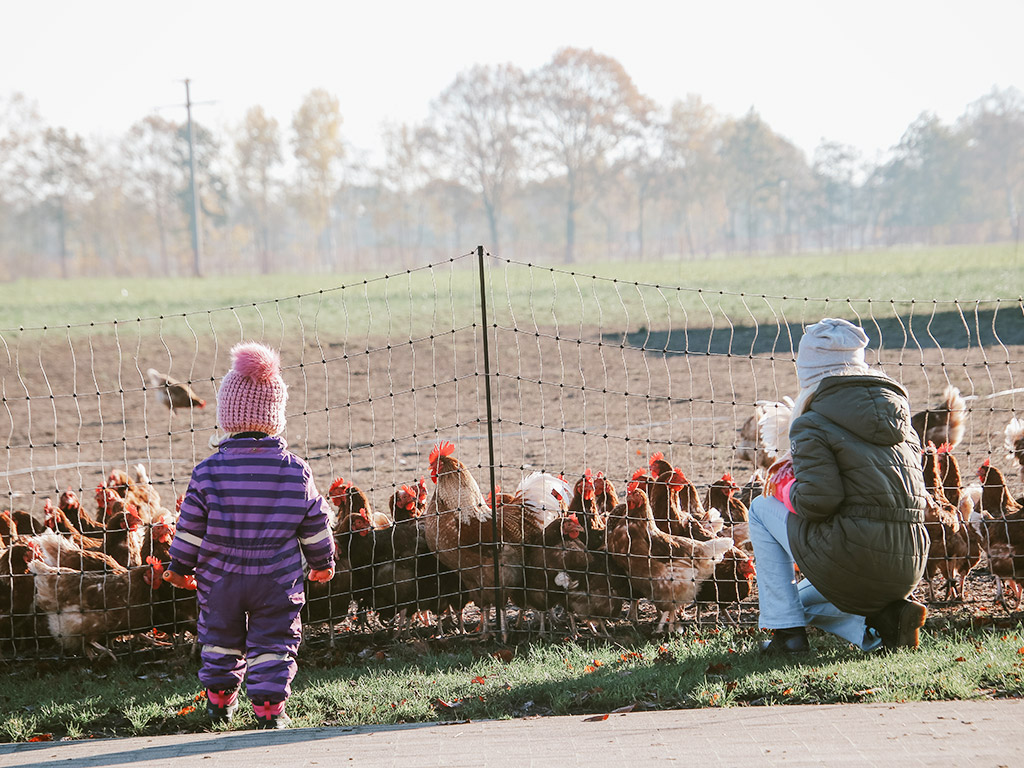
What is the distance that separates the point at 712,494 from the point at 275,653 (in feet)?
9.88

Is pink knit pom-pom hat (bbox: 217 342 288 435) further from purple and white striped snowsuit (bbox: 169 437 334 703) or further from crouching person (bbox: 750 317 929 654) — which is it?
crouching person (bbox: 750 317 929 654)

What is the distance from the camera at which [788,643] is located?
159 inches

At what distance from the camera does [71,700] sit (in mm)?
4062

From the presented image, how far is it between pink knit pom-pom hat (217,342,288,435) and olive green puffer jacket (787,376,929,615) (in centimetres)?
230

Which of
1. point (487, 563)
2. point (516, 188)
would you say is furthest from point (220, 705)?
point (516, 188)

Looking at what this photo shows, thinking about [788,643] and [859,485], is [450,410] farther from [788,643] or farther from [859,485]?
[859,485]

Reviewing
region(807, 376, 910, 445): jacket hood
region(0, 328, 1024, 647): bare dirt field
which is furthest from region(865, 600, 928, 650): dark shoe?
region(0, 328, 1024, 647): bare dirt field

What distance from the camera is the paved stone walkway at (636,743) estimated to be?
2.99 m

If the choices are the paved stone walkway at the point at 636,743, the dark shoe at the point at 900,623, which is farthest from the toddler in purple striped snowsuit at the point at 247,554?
the dark shoe at the point at 900,623

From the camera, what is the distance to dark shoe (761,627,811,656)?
4.04 metres

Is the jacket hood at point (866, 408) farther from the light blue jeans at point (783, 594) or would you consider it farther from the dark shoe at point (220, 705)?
the dark shoe at point (220, 705)

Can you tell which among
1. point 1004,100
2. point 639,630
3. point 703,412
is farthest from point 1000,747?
point 1004,100

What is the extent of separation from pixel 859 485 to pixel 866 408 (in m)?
0.33

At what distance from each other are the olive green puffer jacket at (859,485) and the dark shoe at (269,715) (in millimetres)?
2368
